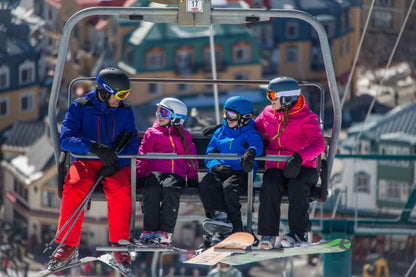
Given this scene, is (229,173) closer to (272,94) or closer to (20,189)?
(272,94)

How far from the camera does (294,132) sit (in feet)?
12.7

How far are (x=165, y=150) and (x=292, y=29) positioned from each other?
28.3 meters

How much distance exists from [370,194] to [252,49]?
26.8 ft

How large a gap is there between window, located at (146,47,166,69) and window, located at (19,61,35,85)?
4439mm

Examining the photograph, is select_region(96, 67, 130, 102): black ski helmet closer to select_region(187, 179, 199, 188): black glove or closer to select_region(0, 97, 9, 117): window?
select_region(187, 179, 199, 188): black glove

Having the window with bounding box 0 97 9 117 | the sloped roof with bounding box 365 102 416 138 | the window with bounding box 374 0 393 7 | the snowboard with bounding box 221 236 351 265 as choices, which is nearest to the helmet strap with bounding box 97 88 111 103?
the snowboard with bounding box 221 236 351 265

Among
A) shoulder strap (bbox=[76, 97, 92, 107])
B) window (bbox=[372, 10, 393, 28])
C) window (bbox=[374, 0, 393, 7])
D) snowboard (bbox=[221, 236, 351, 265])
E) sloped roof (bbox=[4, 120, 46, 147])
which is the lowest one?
sloped roof (bbox=[4, 120, 46, 147])

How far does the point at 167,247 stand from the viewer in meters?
3.68

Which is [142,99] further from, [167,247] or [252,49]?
[167,247]

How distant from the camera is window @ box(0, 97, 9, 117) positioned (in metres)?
32.9

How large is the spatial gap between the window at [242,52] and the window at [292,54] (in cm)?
167

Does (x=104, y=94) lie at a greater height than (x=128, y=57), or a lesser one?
greater

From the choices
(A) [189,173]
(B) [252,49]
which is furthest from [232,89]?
(A) [189,173]

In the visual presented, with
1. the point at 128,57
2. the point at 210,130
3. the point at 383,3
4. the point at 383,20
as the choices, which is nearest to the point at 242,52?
the point at 128,57
